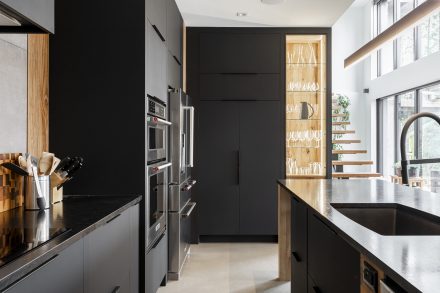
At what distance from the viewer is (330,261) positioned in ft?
5.80

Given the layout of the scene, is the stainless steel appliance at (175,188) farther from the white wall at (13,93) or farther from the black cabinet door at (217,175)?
the white wall at (13,93)

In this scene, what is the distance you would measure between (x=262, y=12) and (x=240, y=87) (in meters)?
0.93

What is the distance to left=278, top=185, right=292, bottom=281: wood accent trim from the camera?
138 inches

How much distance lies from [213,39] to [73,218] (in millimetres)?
3536

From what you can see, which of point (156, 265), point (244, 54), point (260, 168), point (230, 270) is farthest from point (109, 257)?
point (244, 54)

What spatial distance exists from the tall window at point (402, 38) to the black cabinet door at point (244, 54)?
8.60 feet

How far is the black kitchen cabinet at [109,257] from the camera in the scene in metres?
1.65

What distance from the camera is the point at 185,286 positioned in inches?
134

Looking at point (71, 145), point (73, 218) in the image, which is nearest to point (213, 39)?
point (71, 145)

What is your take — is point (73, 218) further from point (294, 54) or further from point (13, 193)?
point (294, 54)

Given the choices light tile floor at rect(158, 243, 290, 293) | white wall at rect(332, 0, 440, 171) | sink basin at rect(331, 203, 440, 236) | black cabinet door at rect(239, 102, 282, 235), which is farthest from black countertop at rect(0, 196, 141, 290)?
white wall at rect(332, 0, 440, 171)

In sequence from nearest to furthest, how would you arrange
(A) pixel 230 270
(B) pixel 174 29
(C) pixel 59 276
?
(C) pixel 59 276
(A) pixel 230 270
(B) pixel 174 29

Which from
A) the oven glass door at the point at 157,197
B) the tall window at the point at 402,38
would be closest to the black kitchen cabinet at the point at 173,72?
the oven glass door at the point at 157,197

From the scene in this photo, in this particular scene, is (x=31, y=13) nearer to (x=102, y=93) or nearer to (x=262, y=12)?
(x=102, y=93)
